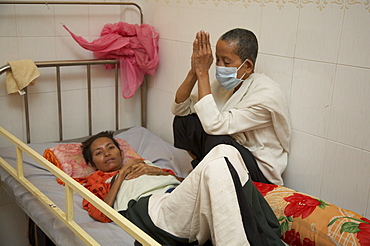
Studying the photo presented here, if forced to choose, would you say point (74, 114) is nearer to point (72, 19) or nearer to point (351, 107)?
point (72, 19)

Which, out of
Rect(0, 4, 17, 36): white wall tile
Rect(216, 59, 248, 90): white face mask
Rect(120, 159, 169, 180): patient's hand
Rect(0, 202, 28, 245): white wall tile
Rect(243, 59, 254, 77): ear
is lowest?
Rect(0, 202, 28, 245): white wall tile

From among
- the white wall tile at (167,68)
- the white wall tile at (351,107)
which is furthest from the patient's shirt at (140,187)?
the white wall tile at (167,68)

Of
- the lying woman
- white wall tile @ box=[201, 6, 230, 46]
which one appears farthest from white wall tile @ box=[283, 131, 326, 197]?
white wall tile @ box=[201, 6, 230, 46]

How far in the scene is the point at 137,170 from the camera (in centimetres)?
245

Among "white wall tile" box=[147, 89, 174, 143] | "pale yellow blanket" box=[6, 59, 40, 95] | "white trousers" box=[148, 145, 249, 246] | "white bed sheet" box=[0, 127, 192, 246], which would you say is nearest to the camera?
"white trousers" box=[148, 145, 249, 246]

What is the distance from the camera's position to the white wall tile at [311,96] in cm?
226

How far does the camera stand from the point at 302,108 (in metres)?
2.40

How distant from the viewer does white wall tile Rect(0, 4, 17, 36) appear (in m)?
2.86

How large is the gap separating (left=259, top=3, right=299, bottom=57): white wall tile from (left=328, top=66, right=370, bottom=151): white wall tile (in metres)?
0.33

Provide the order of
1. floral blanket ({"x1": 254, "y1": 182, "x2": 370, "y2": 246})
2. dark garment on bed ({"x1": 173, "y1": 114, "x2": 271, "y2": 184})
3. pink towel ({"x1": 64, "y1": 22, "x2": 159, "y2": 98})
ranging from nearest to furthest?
1. floral blanket ({"x1": 254, "y1": 182, "x2": 370, "y2": 246})
2. dark garment on bed ({"x1": 173, "y1": 114, "x2": 271, "y2": 184})
3. pink towel ({"x1": 64, "y1": 22, "x2": 159, "y2": 98})

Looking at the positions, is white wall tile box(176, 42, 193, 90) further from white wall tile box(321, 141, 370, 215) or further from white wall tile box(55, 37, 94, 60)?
white wall tile box(321, 141, 370, 215)

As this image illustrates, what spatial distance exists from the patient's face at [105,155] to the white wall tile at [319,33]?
1.19 metres

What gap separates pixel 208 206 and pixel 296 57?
3.63 ft

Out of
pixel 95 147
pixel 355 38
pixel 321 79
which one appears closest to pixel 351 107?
pixel 321 79
